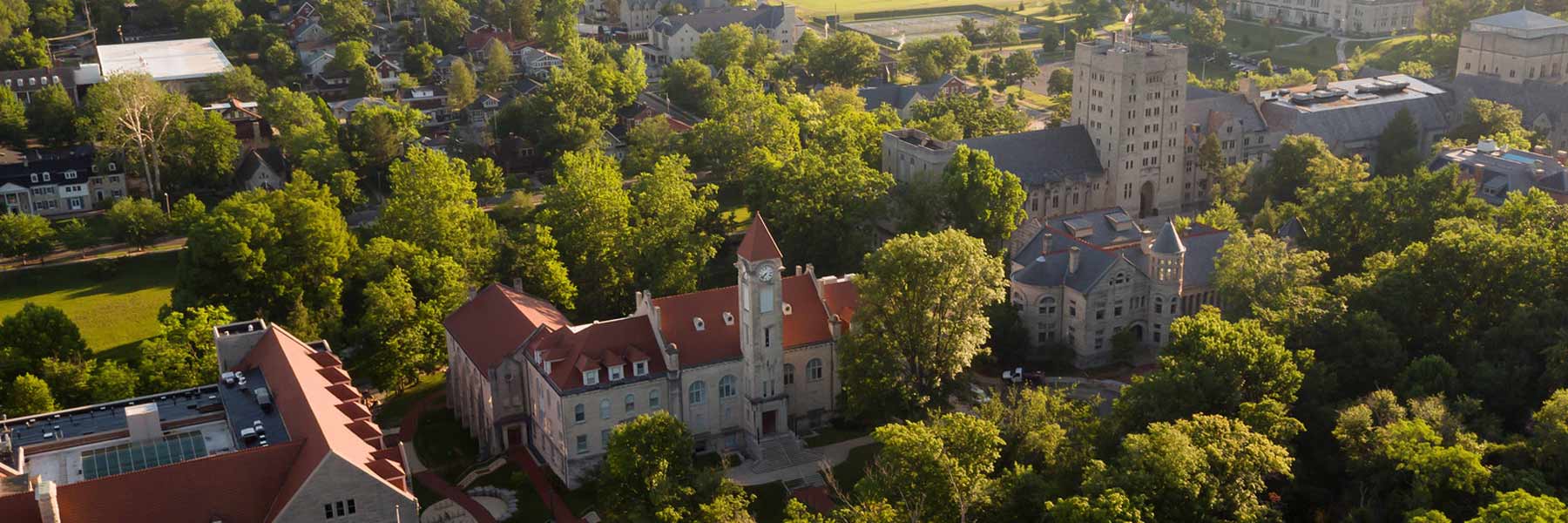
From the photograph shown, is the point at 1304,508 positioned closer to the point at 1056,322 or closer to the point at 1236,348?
the point at 1236,348

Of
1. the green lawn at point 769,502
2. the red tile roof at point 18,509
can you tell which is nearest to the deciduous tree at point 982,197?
the green lawn at point 769,502

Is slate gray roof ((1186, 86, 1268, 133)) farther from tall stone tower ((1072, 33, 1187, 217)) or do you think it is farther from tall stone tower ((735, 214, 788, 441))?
tall stone tower ((735, 214, 788, 441))

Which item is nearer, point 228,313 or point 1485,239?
point 1485,239

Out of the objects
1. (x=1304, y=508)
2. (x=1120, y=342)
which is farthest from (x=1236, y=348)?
(x=1120, y=342)

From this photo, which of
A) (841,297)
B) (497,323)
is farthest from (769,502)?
(497,323)

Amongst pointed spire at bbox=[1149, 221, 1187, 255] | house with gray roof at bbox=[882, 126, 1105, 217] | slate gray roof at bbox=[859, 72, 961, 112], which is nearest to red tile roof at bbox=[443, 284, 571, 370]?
pointed spire at bbox=[1149, 221, 1187, 255]
